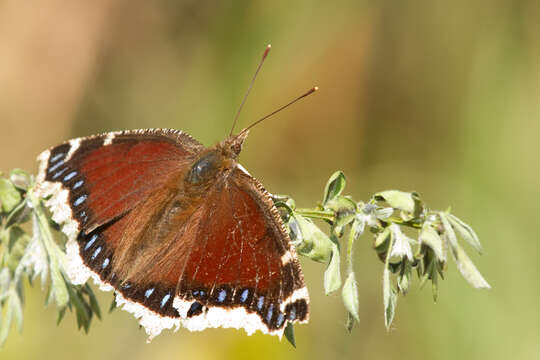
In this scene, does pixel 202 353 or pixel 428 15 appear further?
pixel 428 15

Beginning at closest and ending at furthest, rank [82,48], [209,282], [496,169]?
[209,282] → [496,169] → [82,48]

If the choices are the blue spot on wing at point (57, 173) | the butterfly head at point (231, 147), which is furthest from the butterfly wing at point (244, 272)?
the blue spot on wing at point (57, 173)

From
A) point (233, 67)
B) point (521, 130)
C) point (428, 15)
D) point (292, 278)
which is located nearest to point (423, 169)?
point (521, 130)

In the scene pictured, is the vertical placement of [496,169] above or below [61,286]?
above

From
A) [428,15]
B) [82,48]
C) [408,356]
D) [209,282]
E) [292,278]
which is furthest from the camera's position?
[82,48]

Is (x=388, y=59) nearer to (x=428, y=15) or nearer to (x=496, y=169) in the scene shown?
(x=428, y=15)

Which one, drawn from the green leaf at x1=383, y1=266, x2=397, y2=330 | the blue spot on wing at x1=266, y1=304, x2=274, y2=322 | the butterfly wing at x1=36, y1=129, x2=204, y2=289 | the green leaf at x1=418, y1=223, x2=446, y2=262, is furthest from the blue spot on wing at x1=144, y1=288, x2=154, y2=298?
the green leaf at x1=418, y1=223, x2=446, y2=262
